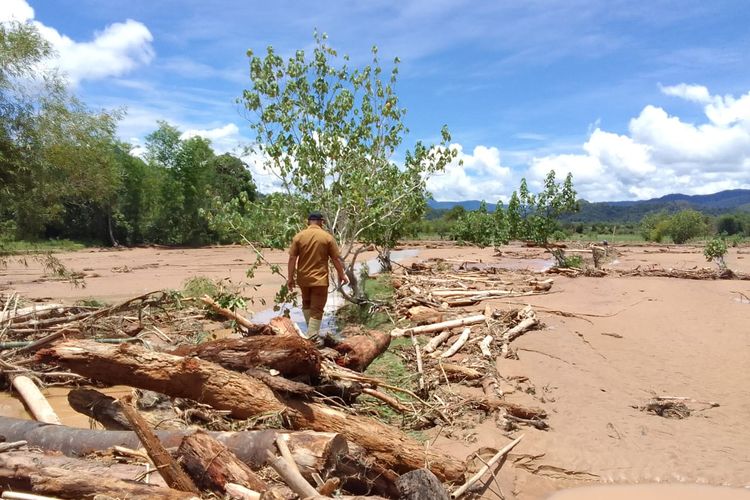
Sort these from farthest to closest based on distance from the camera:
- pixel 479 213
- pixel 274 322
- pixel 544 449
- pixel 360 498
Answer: pixel 479 213, pixel 274 322, pixel 544 449, pixel 360 498

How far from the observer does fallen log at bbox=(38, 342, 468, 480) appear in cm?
517

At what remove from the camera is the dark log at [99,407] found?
5270 mm

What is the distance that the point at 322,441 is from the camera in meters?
4.18

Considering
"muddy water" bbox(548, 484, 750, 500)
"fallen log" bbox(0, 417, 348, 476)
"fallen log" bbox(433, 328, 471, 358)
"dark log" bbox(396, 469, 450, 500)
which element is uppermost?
"fallen log" bbox(0, 417, 348, 476)

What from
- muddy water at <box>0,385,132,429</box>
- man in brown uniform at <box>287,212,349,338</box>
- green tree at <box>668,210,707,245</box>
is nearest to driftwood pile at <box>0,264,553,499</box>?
muddy water at <box>0,385,132,429</box>

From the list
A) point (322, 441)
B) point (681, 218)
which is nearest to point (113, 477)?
point (322, 441)

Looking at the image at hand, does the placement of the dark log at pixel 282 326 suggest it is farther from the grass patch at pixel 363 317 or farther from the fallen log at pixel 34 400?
the grass patch at pixel 363 317

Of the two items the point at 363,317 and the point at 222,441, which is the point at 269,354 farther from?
the point at 363,317

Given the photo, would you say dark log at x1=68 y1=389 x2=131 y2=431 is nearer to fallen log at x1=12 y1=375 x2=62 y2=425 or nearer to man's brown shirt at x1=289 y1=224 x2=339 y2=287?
fallen log at x1=12 y1=375 x2=62 y2=425

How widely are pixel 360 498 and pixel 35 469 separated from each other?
2170 millimetres

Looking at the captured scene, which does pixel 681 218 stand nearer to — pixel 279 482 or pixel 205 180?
pixel 205 180

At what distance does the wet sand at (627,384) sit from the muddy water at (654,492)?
1.1 inches

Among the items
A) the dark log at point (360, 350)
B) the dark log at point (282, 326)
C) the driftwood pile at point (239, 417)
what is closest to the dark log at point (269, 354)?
the driftwood pile at point (239, 417)

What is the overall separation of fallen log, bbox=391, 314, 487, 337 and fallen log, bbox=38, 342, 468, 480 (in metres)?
5.15
